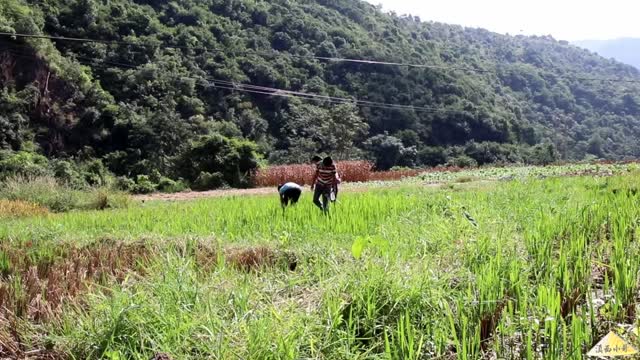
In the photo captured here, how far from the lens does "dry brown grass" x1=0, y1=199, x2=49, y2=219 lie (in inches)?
475

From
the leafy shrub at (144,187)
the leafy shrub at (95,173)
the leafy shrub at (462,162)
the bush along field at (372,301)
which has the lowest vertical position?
the leafy shrub at (462,162)

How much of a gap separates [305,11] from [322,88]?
20451 mm

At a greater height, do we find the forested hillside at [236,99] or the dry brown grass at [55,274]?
the forested hillside at [236,99]

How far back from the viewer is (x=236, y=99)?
147ft

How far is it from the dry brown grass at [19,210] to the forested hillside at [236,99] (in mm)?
12182

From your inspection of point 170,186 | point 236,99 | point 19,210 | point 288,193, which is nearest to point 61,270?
point 288,193

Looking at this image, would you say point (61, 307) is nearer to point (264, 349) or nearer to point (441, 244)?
point (264, 349)

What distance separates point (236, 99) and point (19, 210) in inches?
1298

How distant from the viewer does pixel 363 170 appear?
28656mm

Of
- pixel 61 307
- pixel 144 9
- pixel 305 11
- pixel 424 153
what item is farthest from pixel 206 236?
pixel 305 11

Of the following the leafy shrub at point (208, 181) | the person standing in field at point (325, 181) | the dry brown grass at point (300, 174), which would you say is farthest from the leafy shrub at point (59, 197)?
the dry brown grass at point (300, 174)

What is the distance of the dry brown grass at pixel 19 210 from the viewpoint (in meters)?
12.1

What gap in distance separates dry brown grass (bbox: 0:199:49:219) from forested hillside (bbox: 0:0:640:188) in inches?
480

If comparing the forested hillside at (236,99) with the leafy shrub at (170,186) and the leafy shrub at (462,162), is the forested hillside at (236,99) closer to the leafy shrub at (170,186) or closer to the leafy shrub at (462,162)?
the leafy shrub at (462,162)
